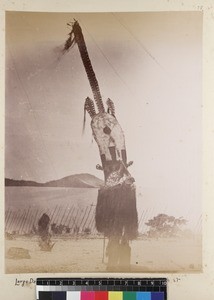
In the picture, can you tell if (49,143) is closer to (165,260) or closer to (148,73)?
(148,73)

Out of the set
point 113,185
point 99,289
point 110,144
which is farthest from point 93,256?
point 110,144

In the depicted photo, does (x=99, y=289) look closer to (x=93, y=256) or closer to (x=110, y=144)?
(x=93, y=256)

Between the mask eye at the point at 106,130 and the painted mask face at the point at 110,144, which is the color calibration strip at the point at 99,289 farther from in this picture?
the mask eye at the point at 106,130

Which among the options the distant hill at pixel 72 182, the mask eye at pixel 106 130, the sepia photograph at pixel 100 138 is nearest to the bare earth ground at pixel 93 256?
the sepia photograph at pixel 100 138

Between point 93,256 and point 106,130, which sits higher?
point 106,130

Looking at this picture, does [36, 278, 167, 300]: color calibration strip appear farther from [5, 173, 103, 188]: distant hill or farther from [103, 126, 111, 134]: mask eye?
[103, 126, 111, 134]: mask eye

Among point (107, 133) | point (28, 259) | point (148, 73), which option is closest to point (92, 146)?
point (107, 133)

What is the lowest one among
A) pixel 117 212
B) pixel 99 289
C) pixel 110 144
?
pixel 99 289
